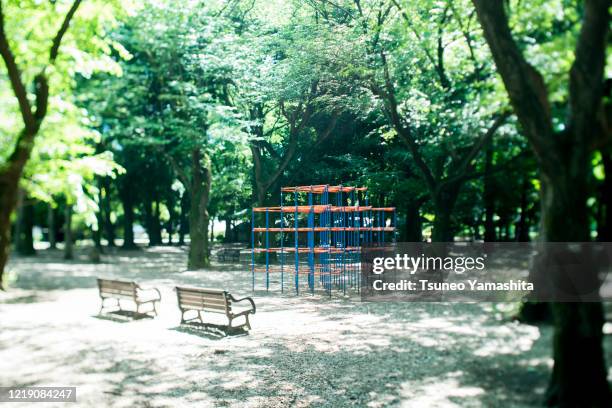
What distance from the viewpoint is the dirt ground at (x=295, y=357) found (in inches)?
178

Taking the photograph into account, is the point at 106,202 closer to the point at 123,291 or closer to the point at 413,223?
the point at 123,291

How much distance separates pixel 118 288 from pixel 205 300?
2.01 m

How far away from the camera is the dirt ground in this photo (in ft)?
14.8

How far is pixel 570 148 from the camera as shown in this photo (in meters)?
3.45

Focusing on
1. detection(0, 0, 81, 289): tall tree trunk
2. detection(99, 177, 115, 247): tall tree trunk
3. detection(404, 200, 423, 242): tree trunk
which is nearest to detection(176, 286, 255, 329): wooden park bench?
detection(404, 200, 423, 242): tree trunk

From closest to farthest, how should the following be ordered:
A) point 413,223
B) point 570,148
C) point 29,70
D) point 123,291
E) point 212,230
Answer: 1. point 29,70
2. point 570,148
3. point 123,291
4. point 413,223
5. point 212,230

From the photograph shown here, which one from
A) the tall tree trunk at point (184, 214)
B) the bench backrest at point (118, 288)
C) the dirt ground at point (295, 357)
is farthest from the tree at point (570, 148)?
the tall tree trunk at point (184, 214)

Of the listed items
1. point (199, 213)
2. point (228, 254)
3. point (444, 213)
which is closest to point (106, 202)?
point (199, 213)

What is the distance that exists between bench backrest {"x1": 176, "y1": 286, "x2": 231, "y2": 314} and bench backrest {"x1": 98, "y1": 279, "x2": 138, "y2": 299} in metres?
1.02

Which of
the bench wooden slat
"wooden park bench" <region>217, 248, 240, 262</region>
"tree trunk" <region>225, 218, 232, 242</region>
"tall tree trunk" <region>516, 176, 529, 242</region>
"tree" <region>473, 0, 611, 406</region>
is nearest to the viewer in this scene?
"tree" <region>473, 0, 611, 406</region>

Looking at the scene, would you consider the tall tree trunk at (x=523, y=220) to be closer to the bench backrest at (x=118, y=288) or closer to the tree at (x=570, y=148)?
→ the tree at (x=570, y=148)

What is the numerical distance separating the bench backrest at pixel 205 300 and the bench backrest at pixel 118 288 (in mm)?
1019

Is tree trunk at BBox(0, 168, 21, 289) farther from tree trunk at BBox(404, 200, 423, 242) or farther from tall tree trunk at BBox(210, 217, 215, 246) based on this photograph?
tall tree trunk at BBox(210, 217, 215, 246)

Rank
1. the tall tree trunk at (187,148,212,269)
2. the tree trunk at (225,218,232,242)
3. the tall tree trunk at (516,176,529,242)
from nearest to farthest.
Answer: the tall tree trunk at (516,176,529,242), the tall tree trunk at (187,148,212,269), the tree trunk at (225,218,232,242)
